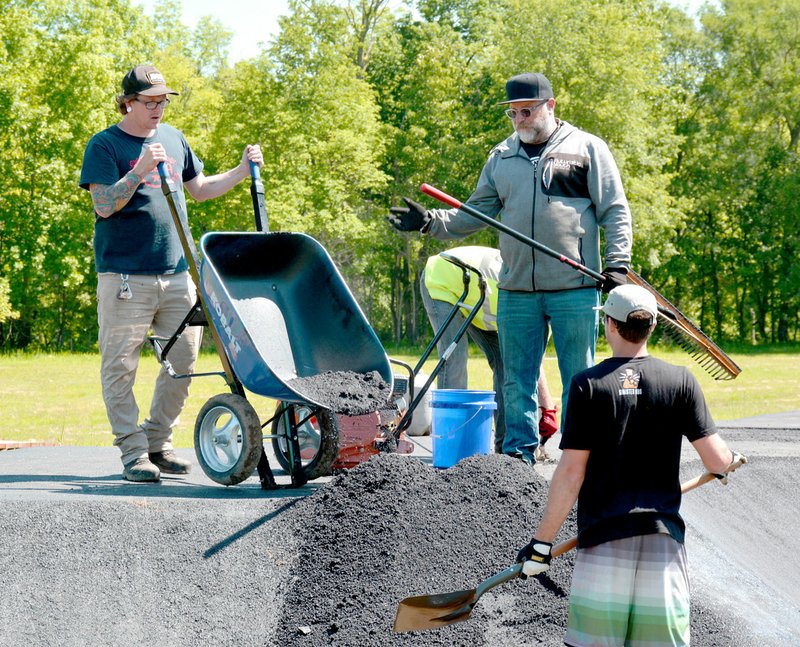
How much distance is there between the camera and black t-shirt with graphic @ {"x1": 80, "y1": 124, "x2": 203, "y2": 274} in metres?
5.46

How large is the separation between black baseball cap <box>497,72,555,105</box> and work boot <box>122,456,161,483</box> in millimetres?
2737

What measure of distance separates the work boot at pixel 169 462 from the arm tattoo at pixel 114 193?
1.49 m

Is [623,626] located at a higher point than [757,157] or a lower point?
lower

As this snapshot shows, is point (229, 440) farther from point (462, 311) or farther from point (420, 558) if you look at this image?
point (462, 311)

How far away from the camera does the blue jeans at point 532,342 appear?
5273 millimetres

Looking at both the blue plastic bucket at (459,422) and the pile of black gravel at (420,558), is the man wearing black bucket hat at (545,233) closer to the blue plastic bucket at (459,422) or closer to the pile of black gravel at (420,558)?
the blue plastic bucket at (459,422)

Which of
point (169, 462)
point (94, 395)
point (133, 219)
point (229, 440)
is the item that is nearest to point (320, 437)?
point (229, 440)

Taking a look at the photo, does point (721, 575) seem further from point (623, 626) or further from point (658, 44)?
point (658, 44)

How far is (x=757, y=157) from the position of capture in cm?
3756

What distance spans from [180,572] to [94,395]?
10855 mm

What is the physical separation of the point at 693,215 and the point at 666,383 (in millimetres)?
37932

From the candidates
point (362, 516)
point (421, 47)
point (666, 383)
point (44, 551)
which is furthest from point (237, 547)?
point (421, 47)

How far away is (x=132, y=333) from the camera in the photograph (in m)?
5.61

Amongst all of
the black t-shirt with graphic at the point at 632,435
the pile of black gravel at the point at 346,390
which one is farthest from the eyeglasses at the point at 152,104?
the black t-shirt with graphic at the point at 632,435
